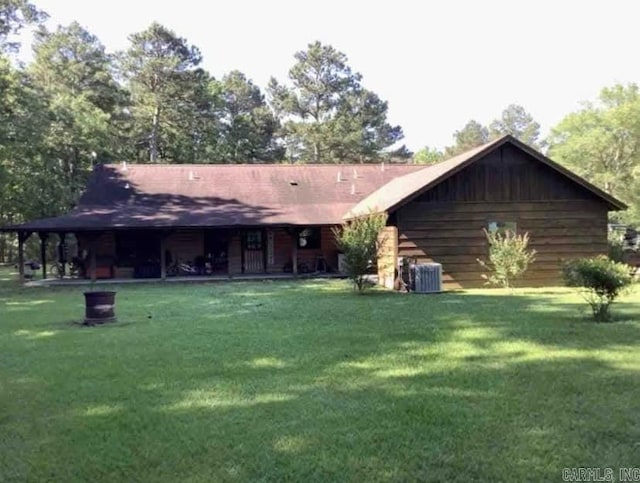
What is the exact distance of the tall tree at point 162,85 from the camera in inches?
1566

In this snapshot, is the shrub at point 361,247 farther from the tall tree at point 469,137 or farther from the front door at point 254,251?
the tall tree at point 469,137

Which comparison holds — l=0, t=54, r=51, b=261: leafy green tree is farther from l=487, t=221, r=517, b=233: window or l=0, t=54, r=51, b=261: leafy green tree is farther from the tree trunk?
l=487, t=221, r=517, b=233: window

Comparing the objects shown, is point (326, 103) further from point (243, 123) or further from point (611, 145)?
point (611, 145)

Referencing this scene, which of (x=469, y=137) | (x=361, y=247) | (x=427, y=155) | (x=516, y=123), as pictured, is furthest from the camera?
(x=516, y=123)

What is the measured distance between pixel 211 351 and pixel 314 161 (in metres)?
40.2

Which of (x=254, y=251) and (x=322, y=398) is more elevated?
(x=254, y=251)

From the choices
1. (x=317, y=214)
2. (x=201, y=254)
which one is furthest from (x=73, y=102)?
(x=317, y=214)

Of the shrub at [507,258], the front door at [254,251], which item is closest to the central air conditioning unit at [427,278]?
the shrub at [507,258]

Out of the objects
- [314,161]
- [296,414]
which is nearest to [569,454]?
[296,414]

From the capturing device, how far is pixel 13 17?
26.4m

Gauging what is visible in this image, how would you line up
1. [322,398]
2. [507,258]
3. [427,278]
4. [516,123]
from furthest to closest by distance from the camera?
[516,123]
[427,278]
[507,258]
[322,398]

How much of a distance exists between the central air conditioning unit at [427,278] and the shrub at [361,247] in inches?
49.7

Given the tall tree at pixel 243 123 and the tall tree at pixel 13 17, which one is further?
the tall tree at pixel 243 123

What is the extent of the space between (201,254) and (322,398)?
60.7 ft
